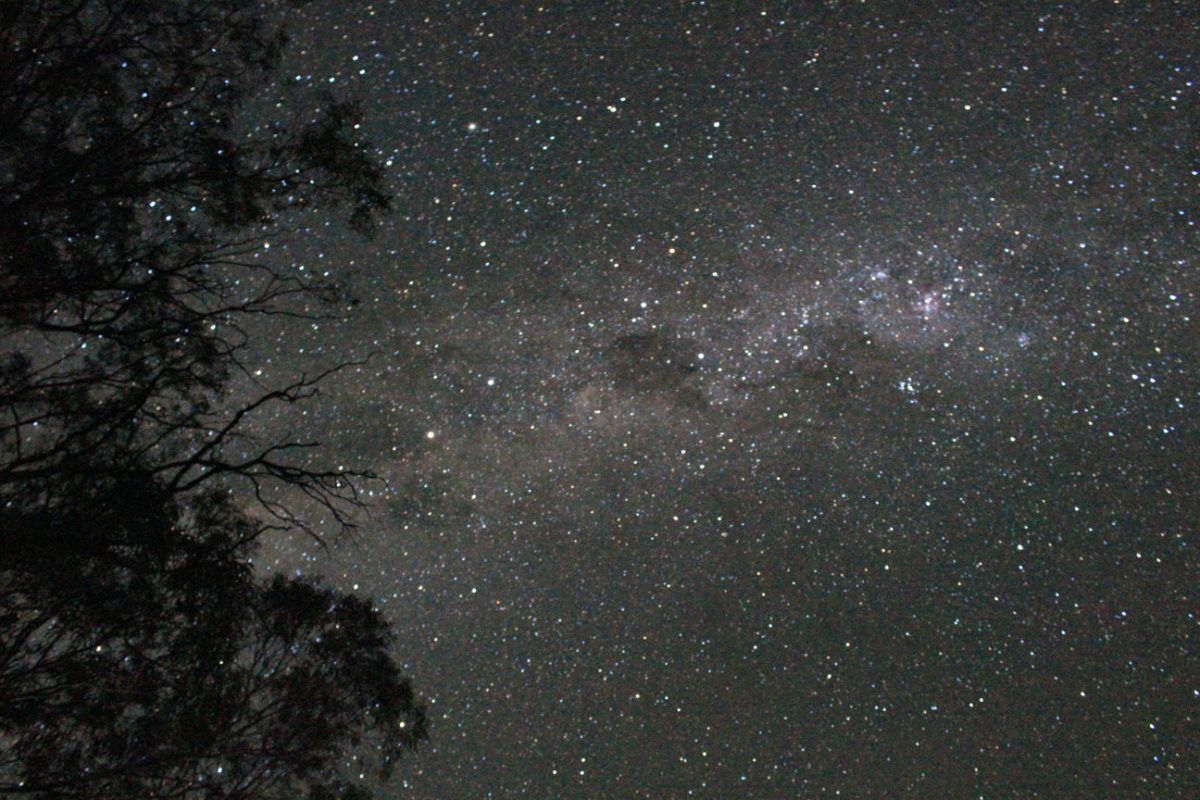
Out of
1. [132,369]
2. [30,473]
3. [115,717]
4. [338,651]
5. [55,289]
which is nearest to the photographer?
[30,473]

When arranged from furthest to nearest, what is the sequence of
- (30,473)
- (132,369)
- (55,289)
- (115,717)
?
(132,369) → (115,717) → (55,289) → (30,473)

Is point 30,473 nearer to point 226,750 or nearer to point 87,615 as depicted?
point 87,615

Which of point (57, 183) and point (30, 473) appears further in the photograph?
point (57, 183)

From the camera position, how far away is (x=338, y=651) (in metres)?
5.34

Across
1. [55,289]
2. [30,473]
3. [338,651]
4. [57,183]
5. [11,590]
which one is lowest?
[11,590]

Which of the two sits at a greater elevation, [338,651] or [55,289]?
[55,289]

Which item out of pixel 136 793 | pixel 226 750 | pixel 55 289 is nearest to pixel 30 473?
pixel 55 289

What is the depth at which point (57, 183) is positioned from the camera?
441 cm

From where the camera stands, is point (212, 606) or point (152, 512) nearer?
point (152, 512)

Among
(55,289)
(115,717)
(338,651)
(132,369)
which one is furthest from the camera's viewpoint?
(338,651)

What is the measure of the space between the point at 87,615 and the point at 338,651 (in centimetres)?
142

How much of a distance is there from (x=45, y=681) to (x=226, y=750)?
1.10 metres

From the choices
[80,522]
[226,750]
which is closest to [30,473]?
[80,522]

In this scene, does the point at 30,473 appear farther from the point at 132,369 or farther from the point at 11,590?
the point at 132,369
